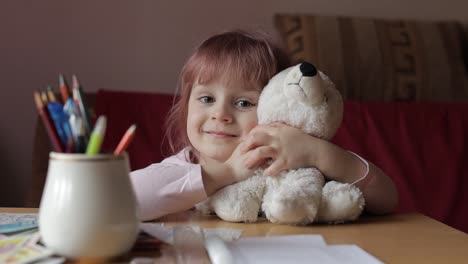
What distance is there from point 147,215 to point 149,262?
240 mm

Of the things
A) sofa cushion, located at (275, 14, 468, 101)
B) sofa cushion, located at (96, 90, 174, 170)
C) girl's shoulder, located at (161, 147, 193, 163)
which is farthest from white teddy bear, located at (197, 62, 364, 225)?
sofa cushion, located at (275, 14, 468, 101)

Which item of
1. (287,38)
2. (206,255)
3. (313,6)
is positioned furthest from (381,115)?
(206,255)

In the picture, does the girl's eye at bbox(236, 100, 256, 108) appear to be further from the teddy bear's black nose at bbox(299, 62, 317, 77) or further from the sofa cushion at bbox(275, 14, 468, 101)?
the sofa cushion at bbox(275, 14, 468, 101)

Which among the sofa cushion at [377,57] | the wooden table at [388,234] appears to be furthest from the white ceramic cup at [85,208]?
the sofa cushion at [377,57]

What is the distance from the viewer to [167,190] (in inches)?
30.5

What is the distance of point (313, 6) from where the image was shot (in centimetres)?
192

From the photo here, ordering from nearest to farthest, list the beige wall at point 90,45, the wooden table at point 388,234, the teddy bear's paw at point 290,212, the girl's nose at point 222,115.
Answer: the wooden table at point 388,234, the teddy bear's paw at point 290,212, the girl's nose at point 222,115, the beige wall at point 90,45

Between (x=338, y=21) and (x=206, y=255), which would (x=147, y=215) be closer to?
(x=206, y=255)

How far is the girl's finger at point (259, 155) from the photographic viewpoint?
763 millimetres

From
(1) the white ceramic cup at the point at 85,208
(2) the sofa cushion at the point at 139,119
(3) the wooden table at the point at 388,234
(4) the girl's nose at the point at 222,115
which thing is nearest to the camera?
(1) the white ceramic cup at the point at 85,208

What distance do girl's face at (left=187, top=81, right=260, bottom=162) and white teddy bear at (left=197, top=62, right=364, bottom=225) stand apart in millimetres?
54

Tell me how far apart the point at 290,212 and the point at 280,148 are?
10 cm

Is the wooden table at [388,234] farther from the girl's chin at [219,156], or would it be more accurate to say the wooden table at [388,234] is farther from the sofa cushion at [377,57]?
the sofa cushion at [377,57]

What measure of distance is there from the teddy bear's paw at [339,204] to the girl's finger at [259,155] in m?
0.09
